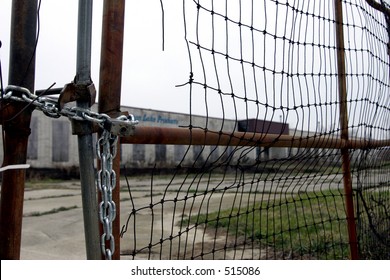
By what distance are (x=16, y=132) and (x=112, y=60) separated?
1.13 ft

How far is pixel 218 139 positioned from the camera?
1710 millimetres

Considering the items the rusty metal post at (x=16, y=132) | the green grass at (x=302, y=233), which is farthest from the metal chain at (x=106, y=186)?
the green grass at (x=302, y=233)

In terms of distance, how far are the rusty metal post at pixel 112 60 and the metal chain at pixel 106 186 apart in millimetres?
108

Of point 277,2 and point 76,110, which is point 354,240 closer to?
point 277,2

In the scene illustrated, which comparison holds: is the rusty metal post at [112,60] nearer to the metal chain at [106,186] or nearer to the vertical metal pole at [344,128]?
the metal chain at [106,186]

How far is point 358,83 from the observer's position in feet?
10.2

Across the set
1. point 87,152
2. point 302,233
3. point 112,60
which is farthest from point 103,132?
point 302,233

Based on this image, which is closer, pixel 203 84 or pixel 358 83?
pixel 203 84

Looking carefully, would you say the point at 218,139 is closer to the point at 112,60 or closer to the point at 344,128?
the point at 112,60

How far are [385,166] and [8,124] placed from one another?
12.1ft

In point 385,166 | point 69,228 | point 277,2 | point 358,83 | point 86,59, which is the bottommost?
point 69,228

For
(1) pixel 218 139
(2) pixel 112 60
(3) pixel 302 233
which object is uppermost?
(2) pixel 112 60

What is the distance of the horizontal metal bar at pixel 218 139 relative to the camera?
138cm
